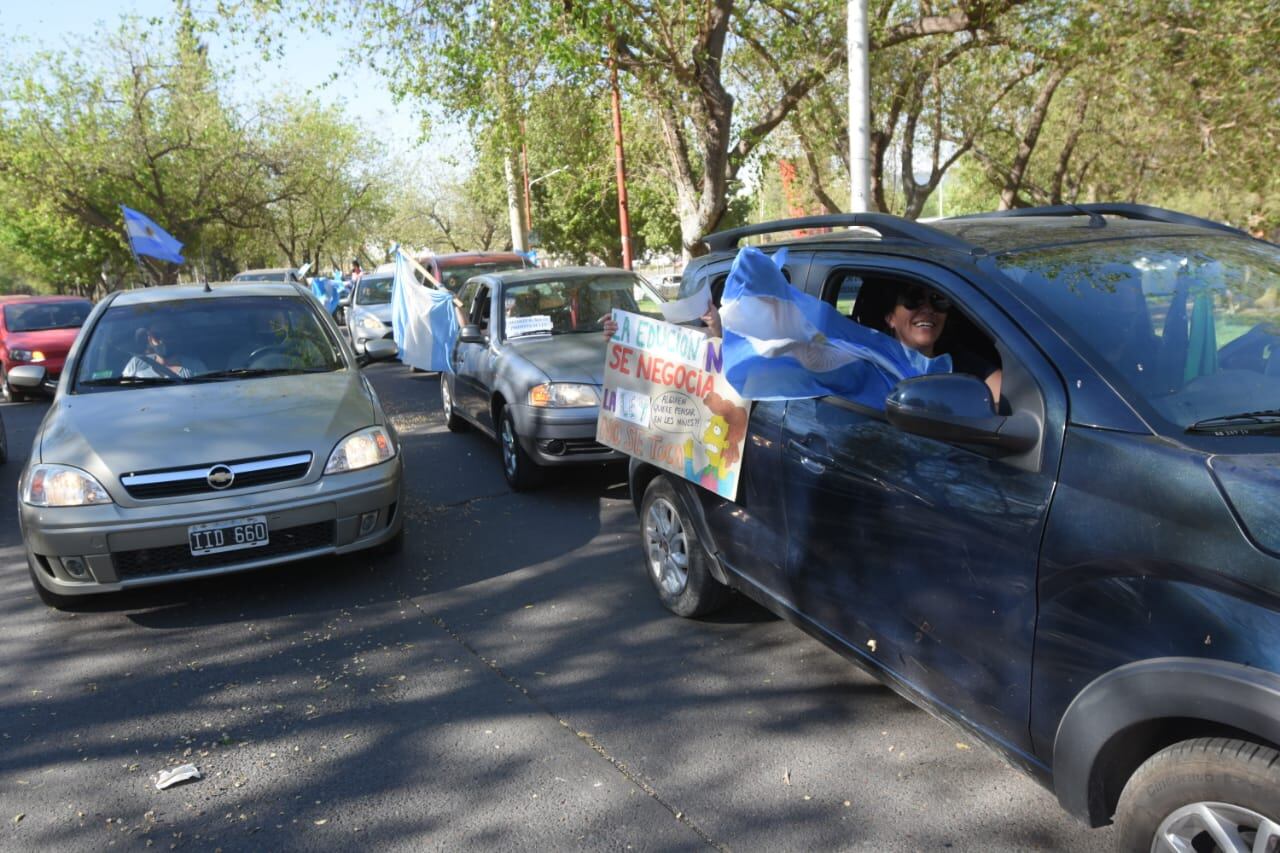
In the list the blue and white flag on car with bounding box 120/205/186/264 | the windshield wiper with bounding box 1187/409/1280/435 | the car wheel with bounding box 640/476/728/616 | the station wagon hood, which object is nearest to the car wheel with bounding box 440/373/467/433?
the station wagon hood

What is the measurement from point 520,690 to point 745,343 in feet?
5.77

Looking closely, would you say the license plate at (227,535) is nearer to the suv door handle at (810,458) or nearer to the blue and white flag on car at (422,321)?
the suv door handle at (810,458)

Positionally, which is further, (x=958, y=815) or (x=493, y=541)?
(x=493, y=541)

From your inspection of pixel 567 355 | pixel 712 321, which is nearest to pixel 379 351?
pixel 567 355

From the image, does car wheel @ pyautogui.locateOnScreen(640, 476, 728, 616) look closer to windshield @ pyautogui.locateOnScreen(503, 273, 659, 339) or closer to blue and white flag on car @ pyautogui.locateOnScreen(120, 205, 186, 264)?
windshield @ pyautogui.locateOnScreen(503, 273, 659, 339)

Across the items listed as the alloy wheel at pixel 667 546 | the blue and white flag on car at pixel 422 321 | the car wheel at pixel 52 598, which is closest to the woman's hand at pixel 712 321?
the alloy wheel at pixel 667 546

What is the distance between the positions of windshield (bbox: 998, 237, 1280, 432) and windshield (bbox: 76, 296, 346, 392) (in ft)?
14.6

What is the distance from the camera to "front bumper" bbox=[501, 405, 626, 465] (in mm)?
6781

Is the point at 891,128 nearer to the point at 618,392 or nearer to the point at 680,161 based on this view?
the point at 680,161

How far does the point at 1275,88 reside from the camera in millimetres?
13648

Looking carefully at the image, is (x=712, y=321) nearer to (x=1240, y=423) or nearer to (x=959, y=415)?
(x=959, y=415)

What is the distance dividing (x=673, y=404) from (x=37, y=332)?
1429 cm

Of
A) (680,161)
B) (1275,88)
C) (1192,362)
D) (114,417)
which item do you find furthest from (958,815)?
(1275,88)

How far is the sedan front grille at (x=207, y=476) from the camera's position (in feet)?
15.3
